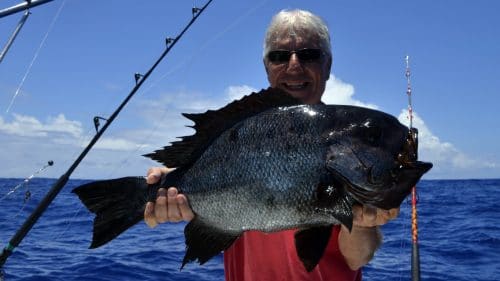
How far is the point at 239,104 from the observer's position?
2787 mm

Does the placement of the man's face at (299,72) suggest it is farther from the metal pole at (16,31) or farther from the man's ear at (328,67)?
the metal pole at (16,31)

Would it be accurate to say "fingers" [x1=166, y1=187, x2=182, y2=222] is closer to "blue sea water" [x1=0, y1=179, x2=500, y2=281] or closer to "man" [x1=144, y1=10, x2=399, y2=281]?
"man" [x1=144, y1=10, x2=399, y2=281]

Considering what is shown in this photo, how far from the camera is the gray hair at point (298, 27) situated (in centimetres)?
353

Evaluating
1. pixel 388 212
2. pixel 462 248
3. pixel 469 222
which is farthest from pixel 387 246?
pixel 388 212

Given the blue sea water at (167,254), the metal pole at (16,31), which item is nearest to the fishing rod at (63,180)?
the metal pole at (16,31)

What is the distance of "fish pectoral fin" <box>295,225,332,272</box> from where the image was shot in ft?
8.39

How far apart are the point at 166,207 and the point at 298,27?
1.62 m

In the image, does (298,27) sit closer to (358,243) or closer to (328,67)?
(328,67)

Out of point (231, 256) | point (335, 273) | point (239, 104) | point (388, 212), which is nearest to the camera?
point (388, 212)

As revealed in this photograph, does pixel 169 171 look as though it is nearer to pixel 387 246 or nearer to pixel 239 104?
pixel 239 104

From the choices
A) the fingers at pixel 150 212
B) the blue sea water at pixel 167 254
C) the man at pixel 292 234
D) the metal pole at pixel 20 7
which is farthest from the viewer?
the blue sea water at pixel 167 254

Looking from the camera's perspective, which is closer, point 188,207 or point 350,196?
point 350,196

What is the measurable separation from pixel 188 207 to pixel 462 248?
34.6 feet

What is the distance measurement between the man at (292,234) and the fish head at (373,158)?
29.5 inches
